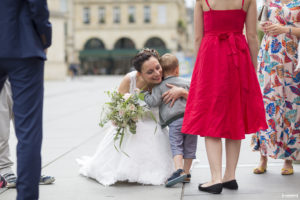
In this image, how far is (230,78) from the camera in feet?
13.1

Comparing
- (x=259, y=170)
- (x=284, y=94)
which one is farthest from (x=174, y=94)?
(x=259, y=170)

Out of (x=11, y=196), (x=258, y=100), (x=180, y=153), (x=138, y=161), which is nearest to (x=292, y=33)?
(x=258, y=100)

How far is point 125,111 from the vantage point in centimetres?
451

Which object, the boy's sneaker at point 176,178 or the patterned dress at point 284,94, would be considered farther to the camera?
the patterned dress at point 284,94

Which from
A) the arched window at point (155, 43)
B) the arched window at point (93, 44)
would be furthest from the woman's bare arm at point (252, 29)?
the arched window at point (93, 44)

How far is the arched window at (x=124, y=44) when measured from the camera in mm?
62344

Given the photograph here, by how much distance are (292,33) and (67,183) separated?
8.94ft

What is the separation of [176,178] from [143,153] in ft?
1.66

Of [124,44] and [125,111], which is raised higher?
[125,111]

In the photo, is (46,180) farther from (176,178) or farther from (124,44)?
(124,44)

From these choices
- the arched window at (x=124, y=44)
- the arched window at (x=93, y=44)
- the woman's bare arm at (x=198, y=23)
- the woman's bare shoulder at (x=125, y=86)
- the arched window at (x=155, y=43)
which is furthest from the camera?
the arched window at (x=93, y=44)

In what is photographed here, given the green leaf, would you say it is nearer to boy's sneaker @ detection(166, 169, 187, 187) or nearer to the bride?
the bride

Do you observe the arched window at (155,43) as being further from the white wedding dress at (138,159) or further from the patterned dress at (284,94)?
the white wedding dress at (138,159)

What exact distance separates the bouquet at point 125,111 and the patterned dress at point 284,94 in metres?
1.24
